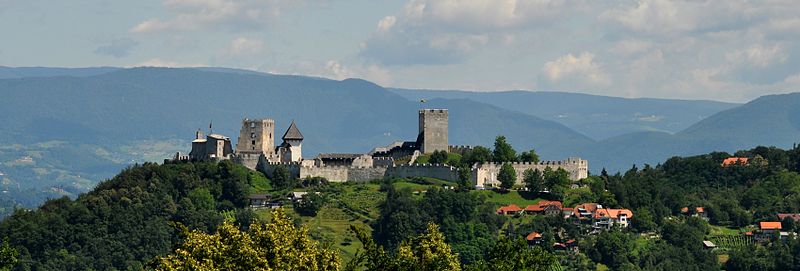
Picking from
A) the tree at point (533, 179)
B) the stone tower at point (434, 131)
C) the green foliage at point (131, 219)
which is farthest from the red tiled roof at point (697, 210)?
the green foliage at point (131, 219)

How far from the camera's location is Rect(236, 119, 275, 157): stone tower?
138m

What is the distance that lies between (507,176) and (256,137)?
21.1 meters

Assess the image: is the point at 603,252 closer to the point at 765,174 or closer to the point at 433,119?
the point at 433,119

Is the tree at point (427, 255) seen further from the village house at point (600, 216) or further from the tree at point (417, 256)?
the village house at point (600, 216)

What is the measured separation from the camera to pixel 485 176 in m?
141

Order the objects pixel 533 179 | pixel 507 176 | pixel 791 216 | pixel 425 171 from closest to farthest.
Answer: pixel 507 176, pixel 533 179, pixel 425 171, pixel 791 216

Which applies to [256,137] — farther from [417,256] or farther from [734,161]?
[417,256]

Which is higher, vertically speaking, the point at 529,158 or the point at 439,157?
the point at 529,158

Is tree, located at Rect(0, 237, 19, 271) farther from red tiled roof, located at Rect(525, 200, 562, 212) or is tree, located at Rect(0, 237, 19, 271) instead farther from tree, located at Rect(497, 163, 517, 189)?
tree, located at Rect(497, 163, 517, 189)

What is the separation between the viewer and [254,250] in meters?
45.6

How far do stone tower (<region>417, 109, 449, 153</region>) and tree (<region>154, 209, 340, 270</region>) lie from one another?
314 feet

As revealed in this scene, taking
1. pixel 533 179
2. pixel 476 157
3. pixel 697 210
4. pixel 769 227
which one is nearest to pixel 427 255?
pixel 533 179

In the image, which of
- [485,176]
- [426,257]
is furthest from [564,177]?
[426,257]

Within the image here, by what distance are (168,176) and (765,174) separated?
59.5m
